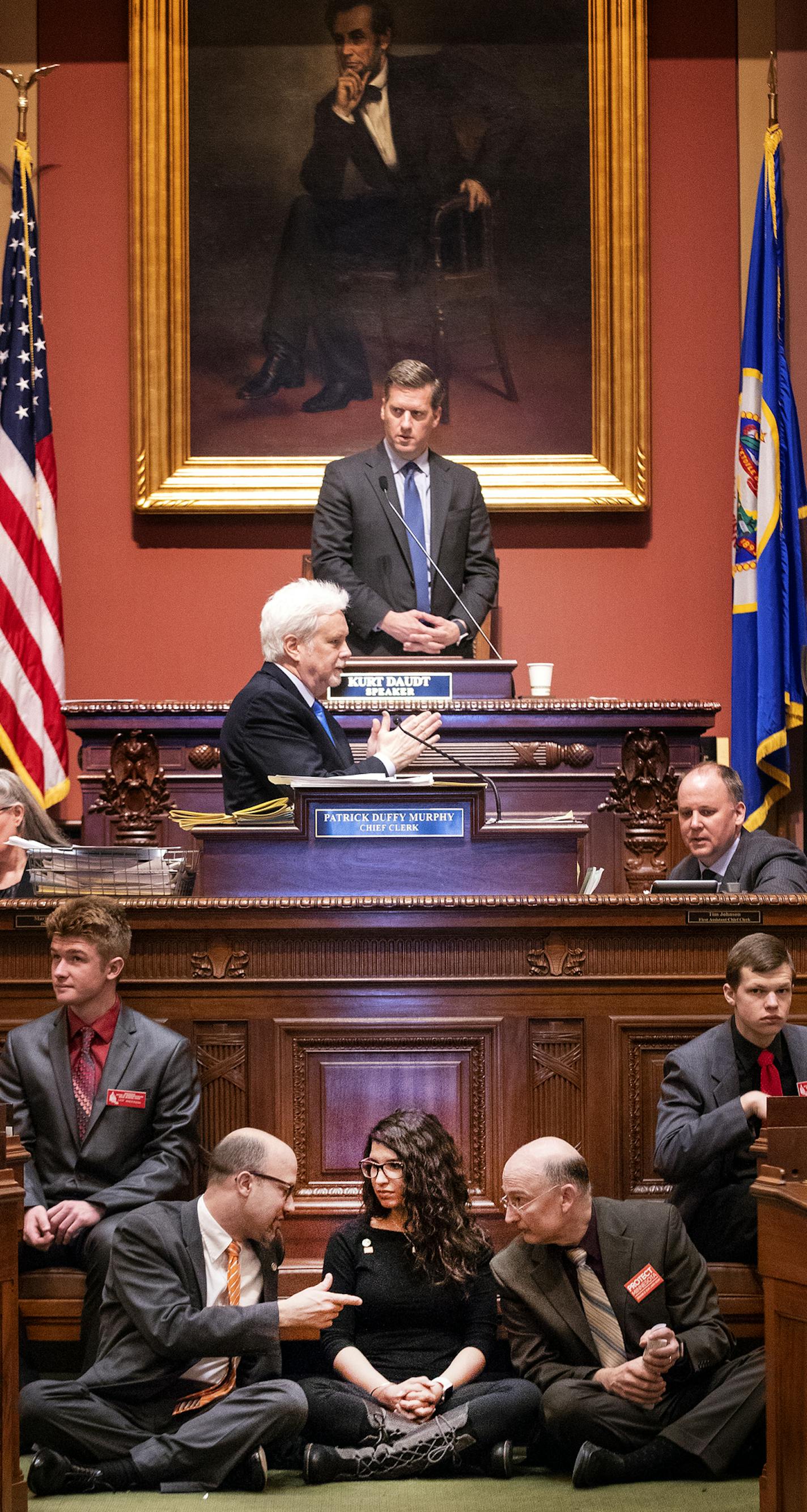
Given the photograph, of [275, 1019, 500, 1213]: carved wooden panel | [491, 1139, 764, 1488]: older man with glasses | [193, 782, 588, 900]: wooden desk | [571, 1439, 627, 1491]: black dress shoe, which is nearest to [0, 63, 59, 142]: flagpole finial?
[193, 782, 588, 900]: wooden desk

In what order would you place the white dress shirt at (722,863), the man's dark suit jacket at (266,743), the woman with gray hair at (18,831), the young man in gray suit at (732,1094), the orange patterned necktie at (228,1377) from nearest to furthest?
the orange patterned necktie at (228,1377) < the young man in gray suit at (732,1094) < the man's dark suit jacket at (266,743) < the woman with gray hair at (18,831) < the white dress shirt at (722,863)

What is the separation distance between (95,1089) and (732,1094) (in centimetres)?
152

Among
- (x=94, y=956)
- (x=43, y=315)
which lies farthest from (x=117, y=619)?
(x=94, y=956)

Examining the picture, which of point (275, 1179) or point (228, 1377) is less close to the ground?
point (275, 1179)

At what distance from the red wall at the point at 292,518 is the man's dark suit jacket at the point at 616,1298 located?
4480 millimetres

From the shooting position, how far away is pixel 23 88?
25.0 ft

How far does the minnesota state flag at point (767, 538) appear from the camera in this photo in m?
Answer: 7.27

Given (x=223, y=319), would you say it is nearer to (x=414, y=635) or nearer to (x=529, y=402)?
(x=529, y=402)

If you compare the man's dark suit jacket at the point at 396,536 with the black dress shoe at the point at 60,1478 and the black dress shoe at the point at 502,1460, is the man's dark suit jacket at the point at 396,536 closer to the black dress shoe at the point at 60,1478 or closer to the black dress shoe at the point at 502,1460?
the black dress shoe at the point at 502,1460

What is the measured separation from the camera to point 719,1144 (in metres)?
3.74

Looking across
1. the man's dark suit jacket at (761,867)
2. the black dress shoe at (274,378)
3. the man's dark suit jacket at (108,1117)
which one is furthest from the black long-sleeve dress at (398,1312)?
the black dress shoe at (274,378)

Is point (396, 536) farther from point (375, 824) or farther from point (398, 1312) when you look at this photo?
point (398, 1312)

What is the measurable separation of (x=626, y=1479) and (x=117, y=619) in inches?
211

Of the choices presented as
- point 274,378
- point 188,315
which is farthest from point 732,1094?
point 188,315
